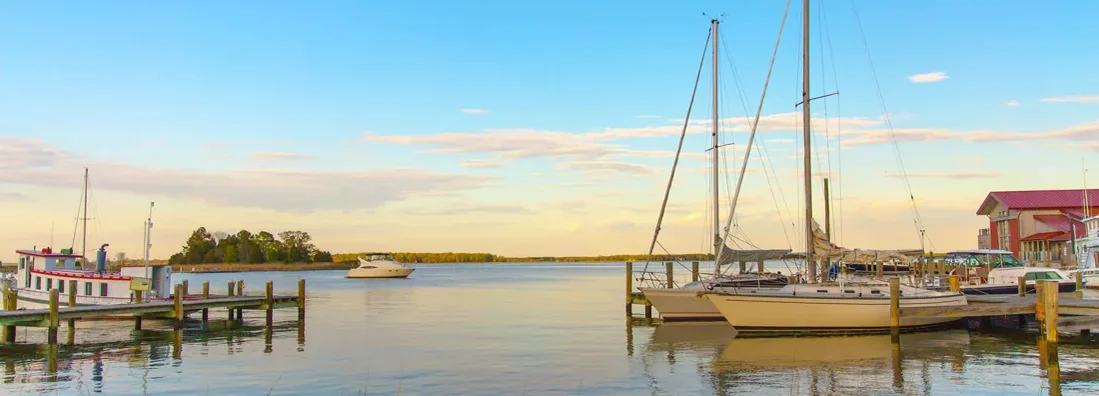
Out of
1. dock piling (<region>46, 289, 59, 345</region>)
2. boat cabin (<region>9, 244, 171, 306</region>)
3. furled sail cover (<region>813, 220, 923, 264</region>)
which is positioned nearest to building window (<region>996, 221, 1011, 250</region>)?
furled sail cover (<region>813, 220, 923, 264</region>)

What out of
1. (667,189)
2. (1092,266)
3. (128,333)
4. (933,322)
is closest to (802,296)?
(933,322)

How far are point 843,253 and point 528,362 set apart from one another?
1525cm

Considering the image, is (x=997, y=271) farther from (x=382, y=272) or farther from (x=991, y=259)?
(x=382, y=272)

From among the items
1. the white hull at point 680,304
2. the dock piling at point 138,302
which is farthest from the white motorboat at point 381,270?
the white hull at point 680,304

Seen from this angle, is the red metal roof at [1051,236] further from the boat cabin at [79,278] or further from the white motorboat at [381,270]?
the white motorboat at [381,270]

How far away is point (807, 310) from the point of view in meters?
32.8

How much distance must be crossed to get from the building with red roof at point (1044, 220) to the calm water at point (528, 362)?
45.2 metres

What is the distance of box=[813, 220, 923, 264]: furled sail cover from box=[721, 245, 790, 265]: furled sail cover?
4777 millimetres

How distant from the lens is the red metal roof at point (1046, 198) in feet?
247

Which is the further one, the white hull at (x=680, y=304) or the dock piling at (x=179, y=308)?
the white hull at (x=680, y=304)

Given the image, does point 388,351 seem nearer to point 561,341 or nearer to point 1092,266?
point 561,341

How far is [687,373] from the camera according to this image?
1004 inches

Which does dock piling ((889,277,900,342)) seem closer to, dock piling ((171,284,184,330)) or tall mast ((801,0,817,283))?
tall mast ((801,0,817,283))

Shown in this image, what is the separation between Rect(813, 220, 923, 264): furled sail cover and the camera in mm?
35844
